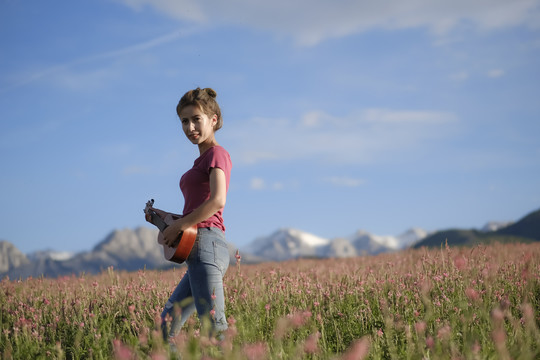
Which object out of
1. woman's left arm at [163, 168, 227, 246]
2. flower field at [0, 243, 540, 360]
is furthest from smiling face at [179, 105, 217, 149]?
flower field at [0, 243, 540, 360]

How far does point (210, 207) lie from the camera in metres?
3.19

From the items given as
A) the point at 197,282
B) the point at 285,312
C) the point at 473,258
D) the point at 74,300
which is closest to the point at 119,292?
the point at 74,300

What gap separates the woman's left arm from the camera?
3191 millimetres

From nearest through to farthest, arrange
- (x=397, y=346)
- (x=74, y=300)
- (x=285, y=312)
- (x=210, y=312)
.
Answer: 1. (x=210, y=312)
2. (x=397, y=346)
3. (x=285, y=312)
4. (x=74, y=300)

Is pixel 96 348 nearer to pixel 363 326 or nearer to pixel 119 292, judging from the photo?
pixel 119 292

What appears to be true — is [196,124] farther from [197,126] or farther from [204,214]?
[204,214]

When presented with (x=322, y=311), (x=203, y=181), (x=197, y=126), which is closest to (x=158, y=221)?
(x=203, y=181)

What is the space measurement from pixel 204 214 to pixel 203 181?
0.99 ft

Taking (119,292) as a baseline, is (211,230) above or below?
above

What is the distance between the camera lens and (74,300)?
19.5 ft

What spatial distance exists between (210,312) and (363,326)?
6.22 ft

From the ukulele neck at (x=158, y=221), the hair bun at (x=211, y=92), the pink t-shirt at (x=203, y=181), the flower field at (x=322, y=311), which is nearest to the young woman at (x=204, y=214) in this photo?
the pink t-shirt at (x=203, y=181)

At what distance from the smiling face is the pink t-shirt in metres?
0.17

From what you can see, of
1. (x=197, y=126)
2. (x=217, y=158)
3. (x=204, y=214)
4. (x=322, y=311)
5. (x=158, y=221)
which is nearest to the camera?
(x=204, y=214)
